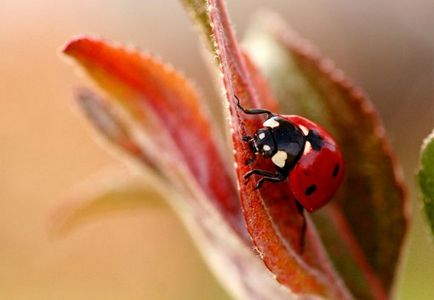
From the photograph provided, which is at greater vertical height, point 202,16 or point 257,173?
point 202,16

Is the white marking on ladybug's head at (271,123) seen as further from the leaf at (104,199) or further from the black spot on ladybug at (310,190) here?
the leaf at (104,199)

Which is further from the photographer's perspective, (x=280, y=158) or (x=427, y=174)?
(x=280, y=158)

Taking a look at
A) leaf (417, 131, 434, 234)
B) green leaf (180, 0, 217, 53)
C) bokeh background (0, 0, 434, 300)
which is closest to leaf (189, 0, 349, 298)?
green leaf (180, 0, 217, 53)

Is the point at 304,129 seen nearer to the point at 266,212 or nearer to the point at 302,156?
the point at 302,156

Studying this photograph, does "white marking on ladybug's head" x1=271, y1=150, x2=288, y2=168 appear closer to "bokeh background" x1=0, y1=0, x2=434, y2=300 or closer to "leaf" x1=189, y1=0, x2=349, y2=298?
"leaf" x1=189, y1=0, x2=349, y2=298

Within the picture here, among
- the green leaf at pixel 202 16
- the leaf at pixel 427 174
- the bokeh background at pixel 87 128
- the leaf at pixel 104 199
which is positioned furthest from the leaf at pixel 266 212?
the bokeh background at pixel 87 128

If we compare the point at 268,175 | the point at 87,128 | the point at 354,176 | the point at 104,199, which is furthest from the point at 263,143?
the point at 87,128

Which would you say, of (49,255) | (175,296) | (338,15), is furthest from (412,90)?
(49,255)
